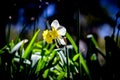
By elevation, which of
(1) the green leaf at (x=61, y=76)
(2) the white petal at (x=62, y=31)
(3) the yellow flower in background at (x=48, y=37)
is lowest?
(1) the green leaf at (x=61, y=76)

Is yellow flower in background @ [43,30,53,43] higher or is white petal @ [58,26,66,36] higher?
white petal @ [58,26,66,36]

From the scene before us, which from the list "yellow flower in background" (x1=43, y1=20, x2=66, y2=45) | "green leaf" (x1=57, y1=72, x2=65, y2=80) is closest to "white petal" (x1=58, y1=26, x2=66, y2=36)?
"yellow flower in background" (x1=43, y1=20, x2=66, y2=45)

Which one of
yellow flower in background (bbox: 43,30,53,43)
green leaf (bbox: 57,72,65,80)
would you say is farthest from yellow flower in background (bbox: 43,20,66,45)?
green leaf (bbox: 57,72,65,80)

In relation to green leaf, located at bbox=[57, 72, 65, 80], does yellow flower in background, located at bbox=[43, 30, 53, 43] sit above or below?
above

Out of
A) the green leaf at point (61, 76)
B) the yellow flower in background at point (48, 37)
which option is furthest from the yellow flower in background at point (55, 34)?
the green leaf at point (61, 76)

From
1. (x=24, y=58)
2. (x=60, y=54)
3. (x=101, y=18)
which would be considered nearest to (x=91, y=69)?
(x=60, y=54)

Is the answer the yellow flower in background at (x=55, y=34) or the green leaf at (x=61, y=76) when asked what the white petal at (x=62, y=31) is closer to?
the yellow flower in background at (x=55, y=34)

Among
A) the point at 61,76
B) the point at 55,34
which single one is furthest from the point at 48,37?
the point at 61,76

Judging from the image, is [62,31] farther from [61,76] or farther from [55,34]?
[61,76]

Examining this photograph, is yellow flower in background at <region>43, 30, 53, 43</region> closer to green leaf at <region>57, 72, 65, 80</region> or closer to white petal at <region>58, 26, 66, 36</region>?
white petal at <region>58, 26, 66, 36</region>

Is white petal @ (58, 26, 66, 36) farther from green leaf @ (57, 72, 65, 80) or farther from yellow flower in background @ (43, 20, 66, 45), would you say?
green leaf @ (57, 72, 65, 80)

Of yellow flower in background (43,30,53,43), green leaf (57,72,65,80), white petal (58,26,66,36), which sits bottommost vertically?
green leaf (57,72,65,80)
